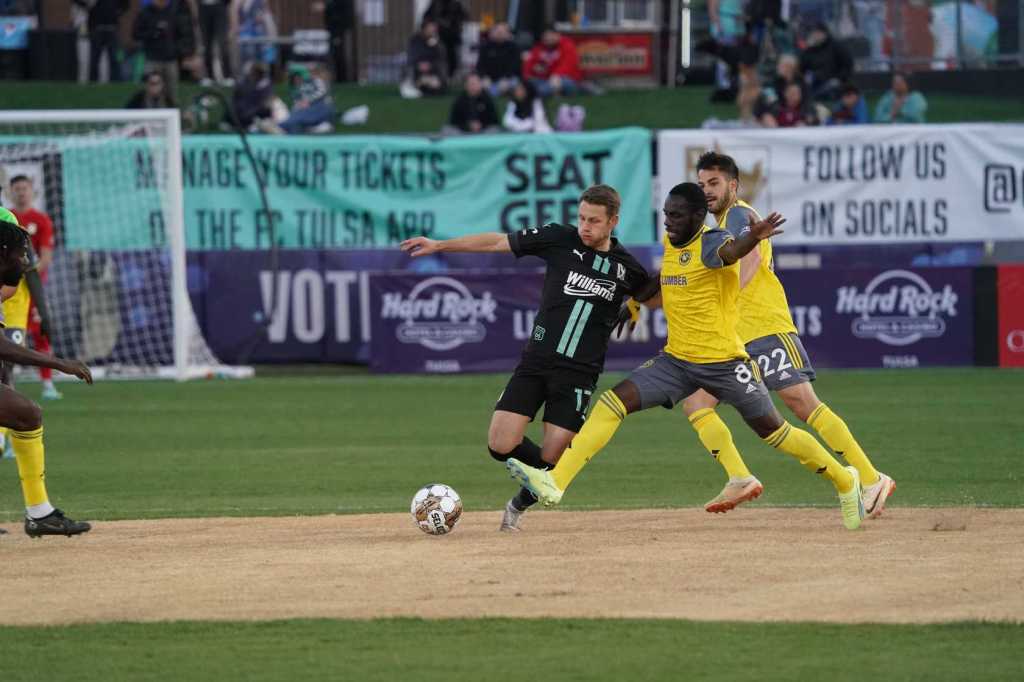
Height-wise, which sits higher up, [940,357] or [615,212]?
[615,212]

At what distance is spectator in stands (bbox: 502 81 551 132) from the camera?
28.2 m

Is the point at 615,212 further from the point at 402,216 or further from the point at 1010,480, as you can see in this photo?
the point at 402,216

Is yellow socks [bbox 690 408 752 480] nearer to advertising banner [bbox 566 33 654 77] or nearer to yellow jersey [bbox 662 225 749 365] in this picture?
yellow jersey [bbox 662 225 749 365]

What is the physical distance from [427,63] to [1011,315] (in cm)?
1283

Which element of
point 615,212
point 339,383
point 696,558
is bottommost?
point 339,383

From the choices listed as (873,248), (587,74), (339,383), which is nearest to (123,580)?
(339,383)

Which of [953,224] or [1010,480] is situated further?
[953,224]

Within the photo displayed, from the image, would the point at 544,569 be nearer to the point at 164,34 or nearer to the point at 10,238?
the point at 10,238

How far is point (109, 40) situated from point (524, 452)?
23.5 meters

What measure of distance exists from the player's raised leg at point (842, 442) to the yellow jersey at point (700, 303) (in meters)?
0.67

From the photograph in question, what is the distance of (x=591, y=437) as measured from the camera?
10.4 meters

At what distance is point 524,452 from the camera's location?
10812 millimetres

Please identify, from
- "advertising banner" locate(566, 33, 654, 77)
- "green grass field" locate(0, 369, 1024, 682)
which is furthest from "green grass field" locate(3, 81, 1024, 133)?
"green grass field" locate(0, 369, 1024, 682)

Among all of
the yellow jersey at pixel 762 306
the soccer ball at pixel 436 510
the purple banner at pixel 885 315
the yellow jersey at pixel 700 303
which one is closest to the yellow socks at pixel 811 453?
the yellow jersey at pixel 700 303
